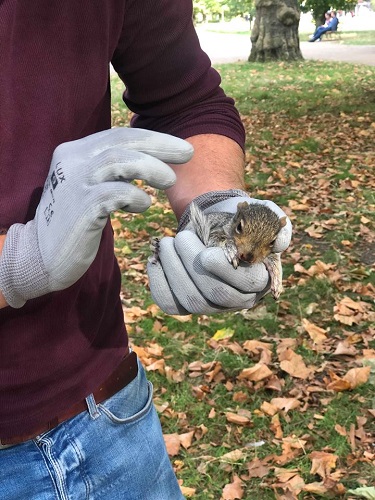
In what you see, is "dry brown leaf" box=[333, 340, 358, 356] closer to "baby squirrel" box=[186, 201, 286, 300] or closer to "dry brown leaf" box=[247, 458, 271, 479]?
"dry brown leaf" box=[247, 458, 271, 479]

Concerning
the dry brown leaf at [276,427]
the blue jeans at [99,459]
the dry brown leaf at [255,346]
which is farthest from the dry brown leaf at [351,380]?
the blue jeans at [99,459]

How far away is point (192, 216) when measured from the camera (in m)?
1.91

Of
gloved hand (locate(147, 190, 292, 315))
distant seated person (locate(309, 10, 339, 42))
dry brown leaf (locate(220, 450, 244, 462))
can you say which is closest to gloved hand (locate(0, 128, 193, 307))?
gloved hand (locate(147, 190, 292, 315))

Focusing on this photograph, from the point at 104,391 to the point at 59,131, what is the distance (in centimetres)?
79

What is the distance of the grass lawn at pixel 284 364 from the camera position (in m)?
3.31

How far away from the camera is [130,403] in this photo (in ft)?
6.23

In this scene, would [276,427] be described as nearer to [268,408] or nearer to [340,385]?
[268,408]

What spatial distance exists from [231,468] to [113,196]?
2453 mm

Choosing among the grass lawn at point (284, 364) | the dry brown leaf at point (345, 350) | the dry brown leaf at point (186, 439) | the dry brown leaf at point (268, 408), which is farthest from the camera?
the dry brown leaf at point (345, 350)

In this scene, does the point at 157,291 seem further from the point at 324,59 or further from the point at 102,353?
the point at 324,59

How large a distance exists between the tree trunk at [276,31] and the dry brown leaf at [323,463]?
56.6ft

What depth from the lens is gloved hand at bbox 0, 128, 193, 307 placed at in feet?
4.45

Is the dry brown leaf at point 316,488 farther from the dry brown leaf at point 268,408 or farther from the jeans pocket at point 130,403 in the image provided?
the jeans pocket at point 130,403

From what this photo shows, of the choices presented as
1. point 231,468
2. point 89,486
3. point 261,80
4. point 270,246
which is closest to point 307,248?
point 231,468
